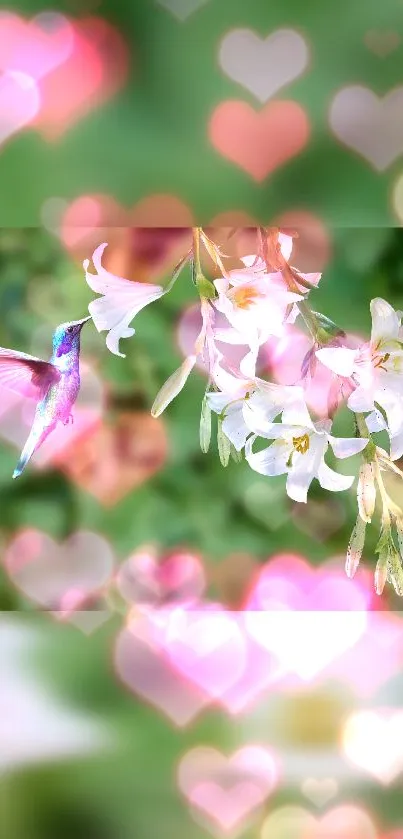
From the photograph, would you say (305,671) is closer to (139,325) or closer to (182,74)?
(139,325)

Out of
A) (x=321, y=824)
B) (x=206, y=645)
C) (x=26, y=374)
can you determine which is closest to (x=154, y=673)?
(x=206, y=645)

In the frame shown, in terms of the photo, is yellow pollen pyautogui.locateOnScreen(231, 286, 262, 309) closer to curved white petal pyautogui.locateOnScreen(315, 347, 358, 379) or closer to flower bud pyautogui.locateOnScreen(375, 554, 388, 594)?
curved white petal pyautogui.locateOnScreen(315, 347, 358, 379)

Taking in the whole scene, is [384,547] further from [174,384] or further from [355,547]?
[174,384]

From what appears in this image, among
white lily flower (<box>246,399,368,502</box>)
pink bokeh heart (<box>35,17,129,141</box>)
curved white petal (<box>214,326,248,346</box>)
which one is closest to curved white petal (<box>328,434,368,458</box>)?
white lily flower (<box>246,399,368,502</box>)

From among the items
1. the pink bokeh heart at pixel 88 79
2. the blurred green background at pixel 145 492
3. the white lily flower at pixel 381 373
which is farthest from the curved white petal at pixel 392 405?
the pink bokeh heart at pixel 88 79

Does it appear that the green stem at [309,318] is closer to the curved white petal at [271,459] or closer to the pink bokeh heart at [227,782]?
the curved white petal at [271,459]
